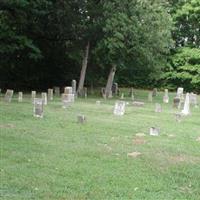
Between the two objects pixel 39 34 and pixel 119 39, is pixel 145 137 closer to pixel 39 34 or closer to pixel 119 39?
pixel 119 39

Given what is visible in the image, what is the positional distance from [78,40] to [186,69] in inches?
672

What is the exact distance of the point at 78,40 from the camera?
1373 inches

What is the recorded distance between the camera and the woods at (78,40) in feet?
106

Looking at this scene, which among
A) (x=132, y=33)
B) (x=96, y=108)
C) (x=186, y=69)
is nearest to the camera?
(x=96, y=108)

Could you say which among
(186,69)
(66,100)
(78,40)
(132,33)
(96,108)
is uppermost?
(132,33)

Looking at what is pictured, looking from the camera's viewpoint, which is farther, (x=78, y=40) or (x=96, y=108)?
(x=78, y=40)

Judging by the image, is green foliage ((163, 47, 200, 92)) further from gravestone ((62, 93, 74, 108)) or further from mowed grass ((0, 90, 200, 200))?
mowed grass ((0, 90, 200, 200))

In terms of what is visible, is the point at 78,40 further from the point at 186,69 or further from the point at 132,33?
the point at 186,69

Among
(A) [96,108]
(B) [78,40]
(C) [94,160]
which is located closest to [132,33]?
(B) [78,40]

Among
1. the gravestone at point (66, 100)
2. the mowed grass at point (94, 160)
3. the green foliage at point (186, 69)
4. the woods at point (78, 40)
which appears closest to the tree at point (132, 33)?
the woods at point (78, 40)

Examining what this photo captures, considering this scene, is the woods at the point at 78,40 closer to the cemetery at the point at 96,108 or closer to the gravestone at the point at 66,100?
the cemetery at the point at 96,108

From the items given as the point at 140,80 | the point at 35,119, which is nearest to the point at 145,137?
the point at 35,119

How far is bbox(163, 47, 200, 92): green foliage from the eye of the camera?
159 feet

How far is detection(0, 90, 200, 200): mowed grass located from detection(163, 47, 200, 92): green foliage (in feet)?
103
